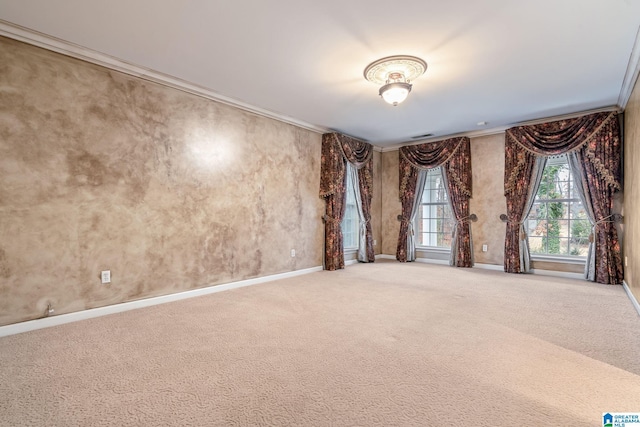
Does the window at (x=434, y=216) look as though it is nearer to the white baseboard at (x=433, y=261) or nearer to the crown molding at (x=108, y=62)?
the white baseboard at (x=433, y=261)

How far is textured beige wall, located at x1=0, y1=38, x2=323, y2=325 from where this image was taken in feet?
8.55

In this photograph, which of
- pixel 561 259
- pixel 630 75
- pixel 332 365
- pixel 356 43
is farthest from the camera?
pixel 561 259

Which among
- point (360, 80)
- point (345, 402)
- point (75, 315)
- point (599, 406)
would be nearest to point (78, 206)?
point (75, 315)

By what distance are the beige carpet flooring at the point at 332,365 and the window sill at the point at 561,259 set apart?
1526 millimetres

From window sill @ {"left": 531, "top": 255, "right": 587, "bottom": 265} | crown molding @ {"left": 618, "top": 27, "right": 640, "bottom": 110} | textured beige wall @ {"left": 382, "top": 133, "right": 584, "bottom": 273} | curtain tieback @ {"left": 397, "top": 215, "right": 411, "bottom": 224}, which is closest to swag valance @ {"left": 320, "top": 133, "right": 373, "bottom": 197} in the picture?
curtain tieback @ {"left": 397, "top": 215, "right": 411, "bottom": 224}

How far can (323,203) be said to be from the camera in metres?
5.55

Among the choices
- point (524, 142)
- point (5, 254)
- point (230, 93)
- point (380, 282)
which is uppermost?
point (230, 93)

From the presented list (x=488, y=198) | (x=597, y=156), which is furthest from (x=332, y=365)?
(x=597, y=156)

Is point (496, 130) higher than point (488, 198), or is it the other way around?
point (496, 130)

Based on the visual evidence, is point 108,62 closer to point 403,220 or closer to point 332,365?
point 332,365

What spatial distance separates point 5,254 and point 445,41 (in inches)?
168

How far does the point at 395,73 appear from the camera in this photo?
10.5ft

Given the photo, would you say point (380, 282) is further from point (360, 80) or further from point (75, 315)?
point (75, 315)

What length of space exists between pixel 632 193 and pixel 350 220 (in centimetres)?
424
